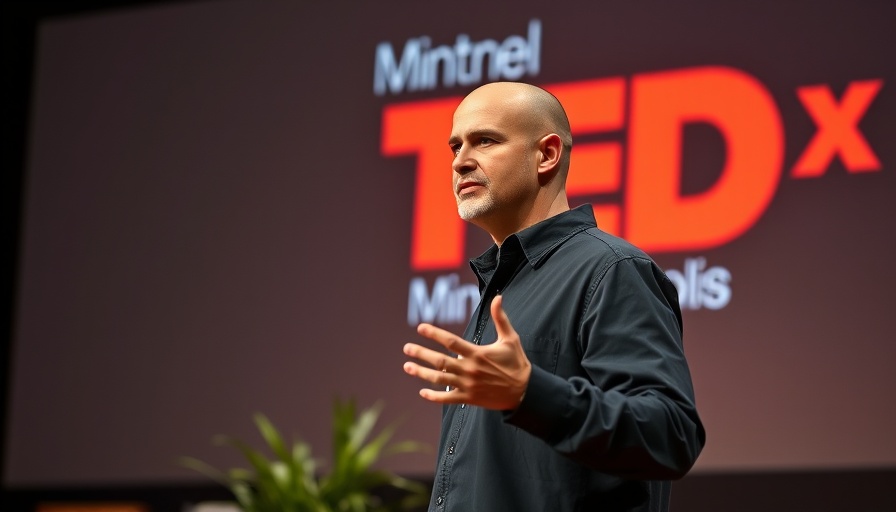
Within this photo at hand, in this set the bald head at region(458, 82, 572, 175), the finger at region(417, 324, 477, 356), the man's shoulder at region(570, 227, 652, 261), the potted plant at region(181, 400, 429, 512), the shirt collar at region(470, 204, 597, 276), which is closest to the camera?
the finger at region(417, 324, 477, 356)

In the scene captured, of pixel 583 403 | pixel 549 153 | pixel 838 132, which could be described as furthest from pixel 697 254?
pixel 583 403

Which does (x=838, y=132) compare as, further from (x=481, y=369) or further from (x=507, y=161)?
(x=481, y=369)

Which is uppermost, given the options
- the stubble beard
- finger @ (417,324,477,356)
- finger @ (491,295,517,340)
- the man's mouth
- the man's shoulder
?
the man's mouth

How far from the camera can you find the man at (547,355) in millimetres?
1464

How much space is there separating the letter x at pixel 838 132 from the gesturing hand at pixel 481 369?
278cm

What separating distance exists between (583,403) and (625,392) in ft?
0.36

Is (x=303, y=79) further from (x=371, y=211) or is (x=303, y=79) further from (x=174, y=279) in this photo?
(x=174, y=279)

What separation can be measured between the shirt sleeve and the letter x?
7.90 feet

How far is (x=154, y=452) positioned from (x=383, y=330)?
43.5 inches

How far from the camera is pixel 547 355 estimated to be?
5.60ft

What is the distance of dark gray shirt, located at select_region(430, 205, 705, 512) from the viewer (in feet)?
4.87

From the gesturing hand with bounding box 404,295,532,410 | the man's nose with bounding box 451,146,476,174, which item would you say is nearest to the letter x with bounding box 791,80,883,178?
the man's nose with bounding box 451,146,476,174

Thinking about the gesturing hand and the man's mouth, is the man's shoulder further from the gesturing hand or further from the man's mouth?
the gesturing hand

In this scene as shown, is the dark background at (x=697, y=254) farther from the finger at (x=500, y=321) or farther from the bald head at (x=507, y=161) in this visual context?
the finger at (x=500, y=321)
